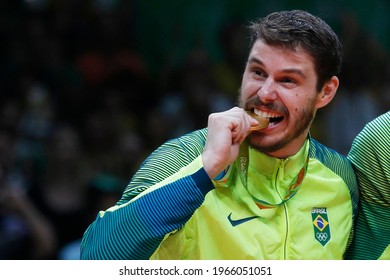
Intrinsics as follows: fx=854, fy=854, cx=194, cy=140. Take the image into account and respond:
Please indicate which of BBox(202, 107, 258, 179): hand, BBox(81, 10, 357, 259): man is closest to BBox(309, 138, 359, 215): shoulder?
BBox(81, 10, 357, 259): man

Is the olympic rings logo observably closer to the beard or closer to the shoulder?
the shoulder

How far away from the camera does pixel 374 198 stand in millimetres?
3205

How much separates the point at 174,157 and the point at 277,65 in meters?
0.47

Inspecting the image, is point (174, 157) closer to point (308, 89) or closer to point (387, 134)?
point (308, 89)

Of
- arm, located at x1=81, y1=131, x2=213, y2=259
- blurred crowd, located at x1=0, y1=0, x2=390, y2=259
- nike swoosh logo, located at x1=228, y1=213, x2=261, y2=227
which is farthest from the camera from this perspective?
blurred crowd, located at x1=0, y1=0, x2=390, y2=259

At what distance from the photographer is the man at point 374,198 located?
3.17m

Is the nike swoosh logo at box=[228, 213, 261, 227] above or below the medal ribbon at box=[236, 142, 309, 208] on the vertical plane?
below

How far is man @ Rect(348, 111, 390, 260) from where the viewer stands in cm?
317

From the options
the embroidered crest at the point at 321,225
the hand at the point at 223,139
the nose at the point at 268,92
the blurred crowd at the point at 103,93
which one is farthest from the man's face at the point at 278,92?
the blurred crowd at the point at 103,93

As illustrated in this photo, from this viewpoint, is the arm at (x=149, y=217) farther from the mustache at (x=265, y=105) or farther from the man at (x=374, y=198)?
the man at (x=374, y=198)

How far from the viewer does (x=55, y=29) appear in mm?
7105

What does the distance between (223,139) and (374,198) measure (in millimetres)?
787

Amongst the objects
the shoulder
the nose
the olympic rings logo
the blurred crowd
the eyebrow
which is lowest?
the blurred crowd

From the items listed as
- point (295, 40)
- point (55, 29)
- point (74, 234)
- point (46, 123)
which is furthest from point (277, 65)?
point (55, 29)
